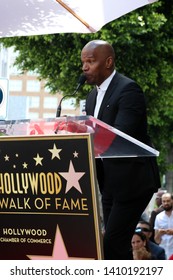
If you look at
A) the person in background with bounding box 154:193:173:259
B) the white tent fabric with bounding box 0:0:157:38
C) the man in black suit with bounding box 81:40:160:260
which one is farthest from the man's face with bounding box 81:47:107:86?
the person in background with bounding box 154:193:173:259

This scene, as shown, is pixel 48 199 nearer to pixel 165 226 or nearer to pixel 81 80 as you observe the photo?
pixel 81 80

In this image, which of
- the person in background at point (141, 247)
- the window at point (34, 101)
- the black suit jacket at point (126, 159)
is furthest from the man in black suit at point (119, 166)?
the window at point (34, 101)

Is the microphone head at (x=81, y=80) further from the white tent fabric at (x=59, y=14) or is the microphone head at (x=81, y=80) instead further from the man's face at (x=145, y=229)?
the man's face at (x=145, y=229)

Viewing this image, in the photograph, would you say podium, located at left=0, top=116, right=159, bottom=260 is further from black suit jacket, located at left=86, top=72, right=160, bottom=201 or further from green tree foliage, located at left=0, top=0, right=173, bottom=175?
green tree foliage, located at left=0, top=0, right=173, bottom=175

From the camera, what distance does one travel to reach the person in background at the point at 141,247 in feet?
28.2

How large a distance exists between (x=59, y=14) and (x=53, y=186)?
2059 mm

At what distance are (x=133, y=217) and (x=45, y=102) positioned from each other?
101 meters

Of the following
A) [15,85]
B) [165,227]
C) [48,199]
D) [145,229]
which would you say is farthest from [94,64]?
[15,85]

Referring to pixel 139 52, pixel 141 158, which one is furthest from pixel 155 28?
pixel 141 158

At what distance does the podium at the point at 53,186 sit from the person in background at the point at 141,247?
4483mm

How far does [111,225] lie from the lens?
4.49m

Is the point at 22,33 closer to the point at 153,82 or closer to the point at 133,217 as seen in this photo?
the point at 133,217

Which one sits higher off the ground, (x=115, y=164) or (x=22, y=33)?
(x=22, y=33)

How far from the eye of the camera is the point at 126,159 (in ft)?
14.6
